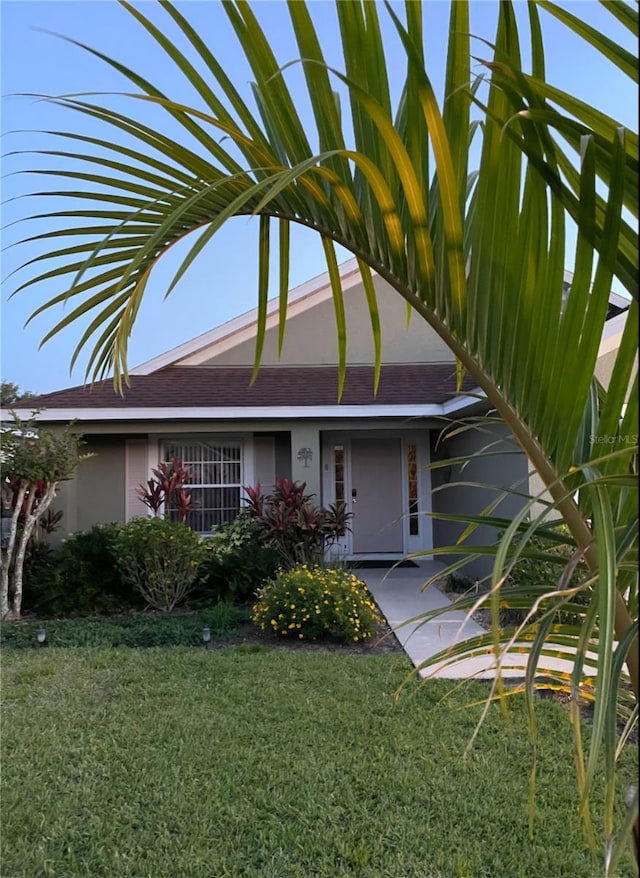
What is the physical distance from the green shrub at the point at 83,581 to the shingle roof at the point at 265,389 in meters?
2.63

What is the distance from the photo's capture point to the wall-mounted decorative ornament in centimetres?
1178

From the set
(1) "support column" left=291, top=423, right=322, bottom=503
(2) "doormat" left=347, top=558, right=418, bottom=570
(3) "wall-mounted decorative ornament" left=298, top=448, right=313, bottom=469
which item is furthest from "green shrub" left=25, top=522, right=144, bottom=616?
(2) "doormat" left=347, top=558, right=418, bottom=570

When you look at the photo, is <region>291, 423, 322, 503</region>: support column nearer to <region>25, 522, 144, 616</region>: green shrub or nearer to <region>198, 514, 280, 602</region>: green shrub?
<region>198, 514, 280, 602</region>: green shrub

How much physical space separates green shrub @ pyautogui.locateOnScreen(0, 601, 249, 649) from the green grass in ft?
5.20

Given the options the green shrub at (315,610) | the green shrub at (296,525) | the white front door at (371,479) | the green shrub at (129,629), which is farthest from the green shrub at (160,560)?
→ the white front door at (371,479)

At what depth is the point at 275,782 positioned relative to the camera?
3895mm

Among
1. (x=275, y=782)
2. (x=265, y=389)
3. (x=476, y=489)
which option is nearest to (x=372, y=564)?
(x=476, y=489)

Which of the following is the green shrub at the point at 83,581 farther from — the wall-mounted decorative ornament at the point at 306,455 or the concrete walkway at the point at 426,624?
the concrete walkway at the point at 426,624

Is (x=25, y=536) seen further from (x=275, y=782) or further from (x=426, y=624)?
(x=275, y=782)

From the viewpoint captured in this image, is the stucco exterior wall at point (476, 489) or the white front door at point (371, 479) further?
the white front door at point (371, 479)

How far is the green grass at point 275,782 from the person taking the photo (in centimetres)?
314

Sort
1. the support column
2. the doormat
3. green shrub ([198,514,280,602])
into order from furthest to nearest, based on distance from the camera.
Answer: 1. the doormat
2. the support column
3. green shrub ([198,514,280,602])

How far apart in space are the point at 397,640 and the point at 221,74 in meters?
7.00

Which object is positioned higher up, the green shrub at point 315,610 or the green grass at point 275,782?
the green shrub at point 315,610
